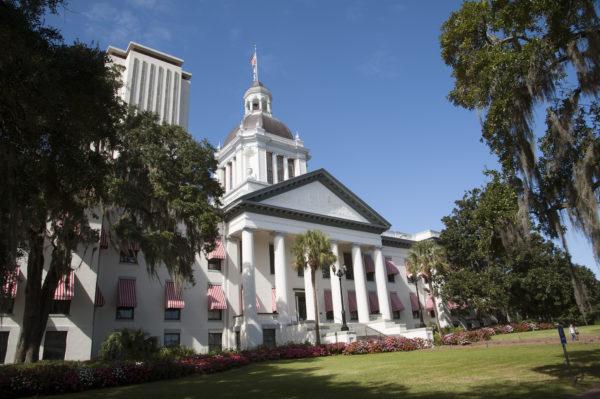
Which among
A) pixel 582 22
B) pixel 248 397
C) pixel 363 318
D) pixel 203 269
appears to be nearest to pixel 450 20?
pixel 582 22

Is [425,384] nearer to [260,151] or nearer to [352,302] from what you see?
[352,302]

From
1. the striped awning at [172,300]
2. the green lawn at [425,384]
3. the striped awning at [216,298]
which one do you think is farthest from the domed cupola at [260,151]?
the green lawn at [425,384]

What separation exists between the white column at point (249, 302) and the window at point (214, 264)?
3.05 m

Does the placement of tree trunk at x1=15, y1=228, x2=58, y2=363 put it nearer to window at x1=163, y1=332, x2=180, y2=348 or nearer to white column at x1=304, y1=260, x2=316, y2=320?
window at x1=163, y1=332, x2=180, y2=348

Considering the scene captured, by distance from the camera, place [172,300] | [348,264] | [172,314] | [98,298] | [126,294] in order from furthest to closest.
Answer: [348,264]
[172,314]
[172,300]
[126,294]
[98,298]

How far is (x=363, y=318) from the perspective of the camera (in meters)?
34.6

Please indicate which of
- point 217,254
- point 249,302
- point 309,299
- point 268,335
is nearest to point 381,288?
point 309,299

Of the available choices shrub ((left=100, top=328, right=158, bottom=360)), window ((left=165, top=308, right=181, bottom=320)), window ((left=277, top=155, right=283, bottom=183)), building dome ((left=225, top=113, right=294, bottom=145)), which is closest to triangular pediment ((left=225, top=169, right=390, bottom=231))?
window ((left=165, top=308, right=181, bottom=320))

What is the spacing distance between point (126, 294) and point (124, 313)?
1.38 metres

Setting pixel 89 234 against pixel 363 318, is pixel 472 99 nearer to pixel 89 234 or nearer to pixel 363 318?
pixel 89 234

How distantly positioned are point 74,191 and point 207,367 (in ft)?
35.2

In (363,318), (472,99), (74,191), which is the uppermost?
(472,99)

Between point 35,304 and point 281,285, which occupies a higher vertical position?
point 281,285

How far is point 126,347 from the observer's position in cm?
2283
